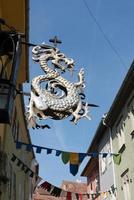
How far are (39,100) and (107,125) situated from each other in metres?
15.6

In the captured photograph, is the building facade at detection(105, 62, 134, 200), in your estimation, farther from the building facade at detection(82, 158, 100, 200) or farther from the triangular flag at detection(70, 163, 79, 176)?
the triangular flag at detection(70, 163, 79, 176)

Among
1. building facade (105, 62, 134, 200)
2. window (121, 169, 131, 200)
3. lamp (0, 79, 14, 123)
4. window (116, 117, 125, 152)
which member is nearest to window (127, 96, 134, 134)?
building facade (105, 62, 134, 200)

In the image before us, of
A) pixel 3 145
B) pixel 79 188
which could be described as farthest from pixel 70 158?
pixel 79 188

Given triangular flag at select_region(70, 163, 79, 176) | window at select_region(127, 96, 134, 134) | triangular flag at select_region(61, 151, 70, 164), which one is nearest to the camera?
triangular flag at select_region(61, 151, 70, 164)

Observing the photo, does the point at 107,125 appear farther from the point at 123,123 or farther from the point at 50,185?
the point at 50,185

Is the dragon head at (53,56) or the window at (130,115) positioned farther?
the window at (130,115)

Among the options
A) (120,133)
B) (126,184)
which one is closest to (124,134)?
(120,133)

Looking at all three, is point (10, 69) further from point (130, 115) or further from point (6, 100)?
point (130, 115)

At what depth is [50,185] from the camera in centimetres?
1413

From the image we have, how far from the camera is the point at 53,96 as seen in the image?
5.77 m

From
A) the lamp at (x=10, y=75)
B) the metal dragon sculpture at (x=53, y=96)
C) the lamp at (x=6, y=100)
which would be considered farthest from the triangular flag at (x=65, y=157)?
the lamp at (x=6, y=100)

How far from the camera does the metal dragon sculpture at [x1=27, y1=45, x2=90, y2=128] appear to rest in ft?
18.6

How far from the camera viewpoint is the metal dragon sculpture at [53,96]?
18.6ft

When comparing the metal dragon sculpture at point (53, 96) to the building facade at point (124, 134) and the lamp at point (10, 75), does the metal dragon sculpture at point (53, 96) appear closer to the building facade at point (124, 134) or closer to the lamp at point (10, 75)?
the lamp at point (10, 75)
